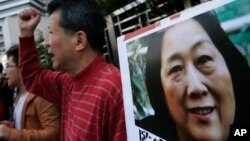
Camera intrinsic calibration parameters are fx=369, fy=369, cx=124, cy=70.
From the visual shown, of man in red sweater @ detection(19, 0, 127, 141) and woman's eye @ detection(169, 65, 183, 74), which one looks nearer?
woman's eye @ detection(169, 65, 183, 74)

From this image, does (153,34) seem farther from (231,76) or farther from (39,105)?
(39,105)

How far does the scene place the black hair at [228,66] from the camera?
796mm

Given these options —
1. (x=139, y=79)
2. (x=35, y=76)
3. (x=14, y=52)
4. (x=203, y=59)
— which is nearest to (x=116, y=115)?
(x=139, y=79)

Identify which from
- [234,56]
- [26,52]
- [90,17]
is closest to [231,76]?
[234,56]

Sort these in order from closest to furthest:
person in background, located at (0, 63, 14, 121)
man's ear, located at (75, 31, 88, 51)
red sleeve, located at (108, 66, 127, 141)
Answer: red sleeve, located at (108, 66, 127, 141)
man's ear, located at (75, 31, 88, 51)
person in background, located at (0, 63, 14, 121)

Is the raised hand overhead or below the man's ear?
overhead

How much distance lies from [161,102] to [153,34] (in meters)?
0.20

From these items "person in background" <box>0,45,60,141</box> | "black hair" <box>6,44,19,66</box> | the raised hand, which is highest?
the raised hand

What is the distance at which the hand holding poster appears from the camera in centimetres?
83

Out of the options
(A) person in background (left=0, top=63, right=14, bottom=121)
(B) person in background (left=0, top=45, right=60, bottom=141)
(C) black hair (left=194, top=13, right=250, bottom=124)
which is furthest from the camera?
(A) person in background (left=0, top=63, right=14, bottom=121)

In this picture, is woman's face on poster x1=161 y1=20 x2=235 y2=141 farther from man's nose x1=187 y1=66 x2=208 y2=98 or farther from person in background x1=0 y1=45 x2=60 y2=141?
person in background x1=0 y1=45 x2=60 y2=141

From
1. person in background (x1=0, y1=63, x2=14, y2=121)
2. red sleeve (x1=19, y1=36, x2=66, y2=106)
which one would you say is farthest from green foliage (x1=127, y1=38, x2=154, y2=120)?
person in background (x1=0, y1=63, x2=14, y2=121)

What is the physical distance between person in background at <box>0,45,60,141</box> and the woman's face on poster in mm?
1446

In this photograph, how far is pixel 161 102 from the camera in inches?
41.3
